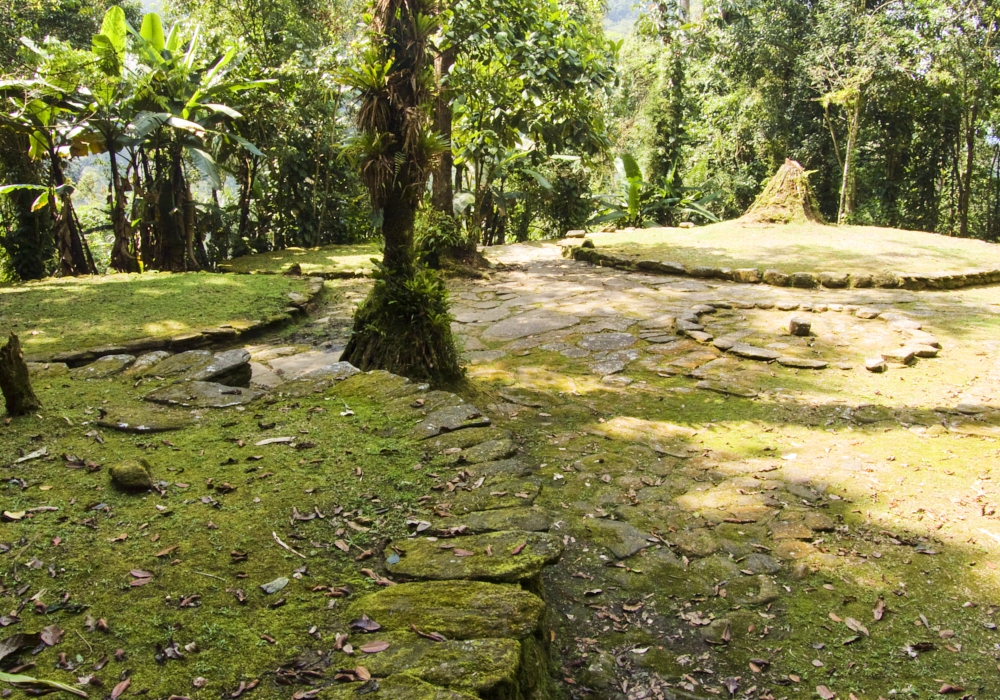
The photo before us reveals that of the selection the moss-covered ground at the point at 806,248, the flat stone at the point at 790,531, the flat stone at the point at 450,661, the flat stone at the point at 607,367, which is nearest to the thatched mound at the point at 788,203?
the moss-covered ground at the point at 806,248

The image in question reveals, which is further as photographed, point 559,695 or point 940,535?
point 940,535

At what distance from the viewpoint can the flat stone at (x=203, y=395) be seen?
3.31 metres

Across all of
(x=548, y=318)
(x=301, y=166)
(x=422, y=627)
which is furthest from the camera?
(x=301, y=166)

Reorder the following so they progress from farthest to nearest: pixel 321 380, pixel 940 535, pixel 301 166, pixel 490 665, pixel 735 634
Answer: pixel 301 166 < pixel 321 380 < pixel 940 535 < pixel 735 634 < pixel 490 665

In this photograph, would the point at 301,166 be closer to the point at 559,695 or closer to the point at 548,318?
the point at 548,318

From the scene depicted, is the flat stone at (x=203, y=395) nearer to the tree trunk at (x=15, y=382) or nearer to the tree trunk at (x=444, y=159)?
the tree trunk at (x=15, y=382)

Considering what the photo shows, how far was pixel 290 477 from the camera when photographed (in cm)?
264

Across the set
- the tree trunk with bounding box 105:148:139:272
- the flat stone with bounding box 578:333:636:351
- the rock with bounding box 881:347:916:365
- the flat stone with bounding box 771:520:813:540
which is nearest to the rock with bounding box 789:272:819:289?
the rock with bounding box 881:347:916:365

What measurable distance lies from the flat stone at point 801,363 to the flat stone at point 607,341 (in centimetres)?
114

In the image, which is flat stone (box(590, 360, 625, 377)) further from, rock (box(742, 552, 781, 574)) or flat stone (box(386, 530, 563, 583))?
flat stone (box(386, 530, 563, 583))

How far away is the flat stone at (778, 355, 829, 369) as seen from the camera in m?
5.02

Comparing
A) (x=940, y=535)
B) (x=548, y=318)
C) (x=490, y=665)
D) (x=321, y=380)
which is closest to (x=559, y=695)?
(x=490, y=665)

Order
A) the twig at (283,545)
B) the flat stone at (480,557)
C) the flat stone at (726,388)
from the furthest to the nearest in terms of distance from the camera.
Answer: the flat stone at (726,388)
the twig at (283,545)
the flat stone at (480,557)

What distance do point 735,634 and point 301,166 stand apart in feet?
31.2
